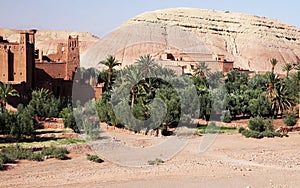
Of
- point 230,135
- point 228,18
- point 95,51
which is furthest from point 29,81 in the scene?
point 228,18

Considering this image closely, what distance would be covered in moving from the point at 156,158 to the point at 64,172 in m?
4.52

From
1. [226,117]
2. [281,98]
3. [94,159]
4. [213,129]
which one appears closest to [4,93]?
[94,159]

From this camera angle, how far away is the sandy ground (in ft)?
60.4

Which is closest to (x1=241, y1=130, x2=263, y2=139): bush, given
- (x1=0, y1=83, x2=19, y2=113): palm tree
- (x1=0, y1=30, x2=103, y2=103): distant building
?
(x1=0, y1=30, x2=103, y2=103): distant building

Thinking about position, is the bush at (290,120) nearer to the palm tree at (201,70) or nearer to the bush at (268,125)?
Result: the bush at (268,125)

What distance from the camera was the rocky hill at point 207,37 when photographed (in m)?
58.8

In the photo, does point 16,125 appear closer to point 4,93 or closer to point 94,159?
point 4,93

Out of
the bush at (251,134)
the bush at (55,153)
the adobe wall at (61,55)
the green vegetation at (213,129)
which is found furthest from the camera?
the adobe wall at (61,55)

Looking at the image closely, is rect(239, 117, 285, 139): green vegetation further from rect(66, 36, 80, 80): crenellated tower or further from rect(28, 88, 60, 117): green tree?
rect(66, 36, 80, 80): crenellated tower

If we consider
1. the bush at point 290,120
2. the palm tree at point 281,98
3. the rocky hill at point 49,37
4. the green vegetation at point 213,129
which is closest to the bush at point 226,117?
the green vegetation at point 213,129

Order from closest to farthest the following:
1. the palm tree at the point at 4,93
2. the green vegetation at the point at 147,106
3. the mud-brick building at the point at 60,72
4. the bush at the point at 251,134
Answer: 1. the green vegetation at the point at 147,106
2. the palm tree at the point at 4,93
3. the bush at the point at 251,134
4. the mud-brick building at the point at 60,72

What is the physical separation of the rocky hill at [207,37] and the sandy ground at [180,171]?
99.5ft

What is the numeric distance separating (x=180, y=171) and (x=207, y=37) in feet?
195

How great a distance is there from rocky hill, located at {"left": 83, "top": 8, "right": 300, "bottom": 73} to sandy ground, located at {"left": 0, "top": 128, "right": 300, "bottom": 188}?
30.3 meters
